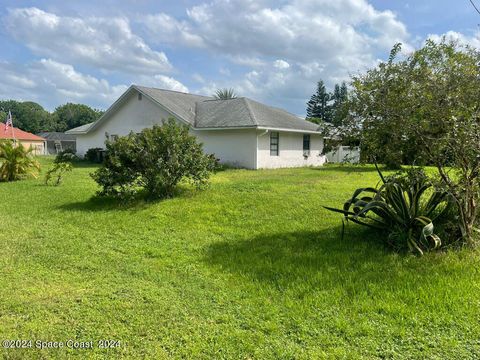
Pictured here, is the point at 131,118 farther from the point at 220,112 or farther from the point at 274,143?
the point at 274,143

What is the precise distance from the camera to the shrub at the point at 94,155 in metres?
24.9

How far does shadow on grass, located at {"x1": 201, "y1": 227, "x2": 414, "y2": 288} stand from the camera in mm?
4590

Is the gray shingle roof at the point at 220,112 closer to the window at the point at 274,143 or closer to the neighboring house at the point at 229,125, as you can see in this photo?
the neighboring house at the point at 229,125

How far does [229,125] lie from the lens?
18719mm

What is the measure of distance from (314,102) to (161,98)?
5006 cm

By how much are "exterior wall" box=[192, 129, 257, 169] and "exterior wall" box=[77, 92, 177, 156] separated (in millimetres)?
2714

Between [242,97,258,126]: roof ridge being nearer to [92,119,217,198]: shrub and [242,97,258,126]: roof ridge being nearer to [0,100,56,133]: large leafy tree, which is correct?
[92,119,217,198]: shrub

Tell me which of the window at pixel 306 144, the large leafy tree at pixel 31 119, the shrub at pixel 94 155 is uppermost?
the large leafy tree at pixel 31 119

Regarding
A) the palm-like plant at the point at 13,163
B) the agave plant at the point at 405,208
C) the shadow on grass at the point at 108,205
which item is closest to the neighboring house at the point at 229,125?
the palm-like plant at the point at 13,163

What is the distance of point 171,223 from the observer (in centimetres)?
771

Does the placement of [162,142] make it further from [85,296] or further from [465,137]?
[465,137]

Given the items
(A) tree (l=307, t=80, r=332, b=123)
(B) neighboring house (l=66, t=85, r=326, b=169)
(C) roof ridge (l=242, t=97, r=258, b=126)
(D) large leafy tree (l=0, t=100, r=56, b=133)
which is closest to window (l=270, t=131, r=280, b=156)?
(B) neighboring house (l=66, t=85, r=326, b=169)

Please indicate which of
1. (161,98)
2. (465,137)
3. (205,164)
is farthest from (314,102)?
(465,137)

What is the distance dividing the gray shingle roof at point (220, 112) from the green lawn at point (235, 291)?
38.6ft
